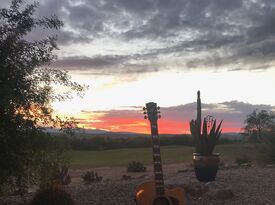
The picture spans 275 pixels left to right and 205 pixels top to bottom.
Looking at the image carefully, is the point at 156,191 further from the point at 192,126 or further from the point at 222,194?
the point at 192,126

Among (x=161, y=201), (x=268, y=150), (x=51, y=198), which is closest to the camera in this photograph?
(x=51, y=198)

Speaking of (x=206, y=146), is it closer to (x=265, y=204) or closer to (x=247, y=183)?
(x=247, y=183)

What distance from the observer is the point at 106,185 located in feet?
53.5

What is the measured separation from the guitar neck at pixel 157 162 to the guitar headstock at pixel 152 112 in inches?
4.6

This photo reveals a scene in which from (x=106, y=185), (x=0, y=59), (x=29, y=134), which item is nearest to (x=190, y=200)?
(x=106, y=185)

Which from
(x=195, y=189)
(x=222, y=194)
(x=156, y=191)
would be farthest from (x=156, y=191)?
(x=195, y=189)

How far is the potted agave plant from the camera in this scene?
16578 mm

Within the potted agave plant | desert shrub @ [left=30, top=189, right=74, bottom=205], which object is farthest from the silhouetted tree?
the potted agave plant

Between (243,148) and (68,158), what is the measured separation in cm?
2566

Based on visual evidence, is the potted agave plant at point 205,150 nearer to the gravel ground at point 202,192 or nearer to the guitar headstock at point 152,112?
the gravel ground at point 202,192

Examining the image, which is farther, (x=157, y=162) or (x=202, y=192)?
(x=202, y=192)

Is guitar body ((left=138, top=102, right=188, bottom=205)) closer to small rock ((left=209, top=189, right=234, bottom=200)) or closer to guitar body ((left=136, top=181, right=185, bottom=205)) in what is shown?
guitar body ((left=136, top=181, right=185, bottom=205))

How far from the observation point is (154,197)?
11430 millimetres

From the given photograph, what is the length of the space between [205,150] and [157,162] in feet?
18.6
